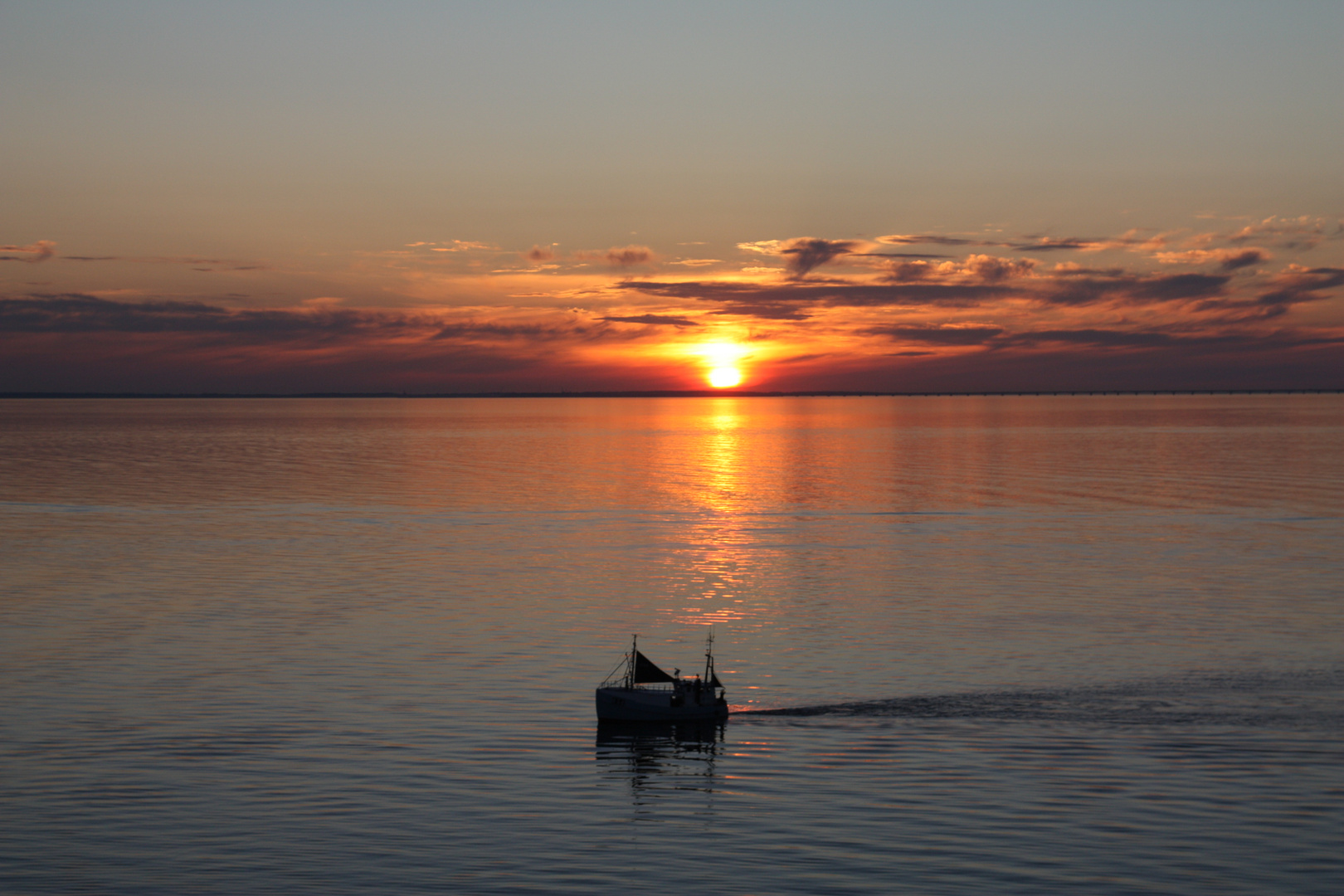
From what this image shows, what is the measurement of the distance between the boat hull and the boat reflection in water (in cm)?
32

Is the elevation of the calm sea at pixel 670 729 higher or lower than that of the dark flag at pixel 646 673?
lower

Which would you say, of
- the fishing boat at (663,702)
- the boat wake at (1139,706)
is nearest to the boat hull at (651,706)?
the fishing boat at (663,702)

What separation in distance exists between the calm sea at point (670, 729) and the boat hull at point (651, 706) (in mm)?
745

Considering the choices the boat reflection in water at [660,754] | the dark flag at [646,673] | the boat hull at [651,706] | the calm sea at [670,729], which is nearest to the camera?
the calm sea at [670,729]

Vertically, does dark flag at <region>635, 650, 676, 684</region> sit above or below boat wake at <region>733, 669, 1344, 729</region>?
above

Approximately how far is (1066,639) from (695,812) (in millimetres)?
31937

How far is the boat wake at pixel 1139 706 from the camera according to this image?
48844 millimetres

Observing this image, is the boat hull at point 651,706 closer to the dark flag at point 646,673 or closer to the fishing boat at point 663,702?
the fishing boat at point 663,702

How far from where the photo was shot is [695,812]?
3894 cm

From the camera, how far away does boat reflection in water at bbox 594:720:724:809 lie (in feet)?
138

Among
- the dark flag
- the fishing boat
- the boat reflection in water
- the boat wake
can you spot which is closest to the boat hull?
the fishing boat

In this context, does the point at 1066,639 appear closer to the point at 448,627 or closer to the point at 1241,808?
the point at 1241,808

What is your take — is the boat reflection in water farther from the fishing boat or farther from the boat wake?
the boat wake

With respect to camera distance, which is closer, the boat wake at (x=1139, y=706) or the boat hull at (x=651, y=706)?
the boat hull at (x=651, y=706)
